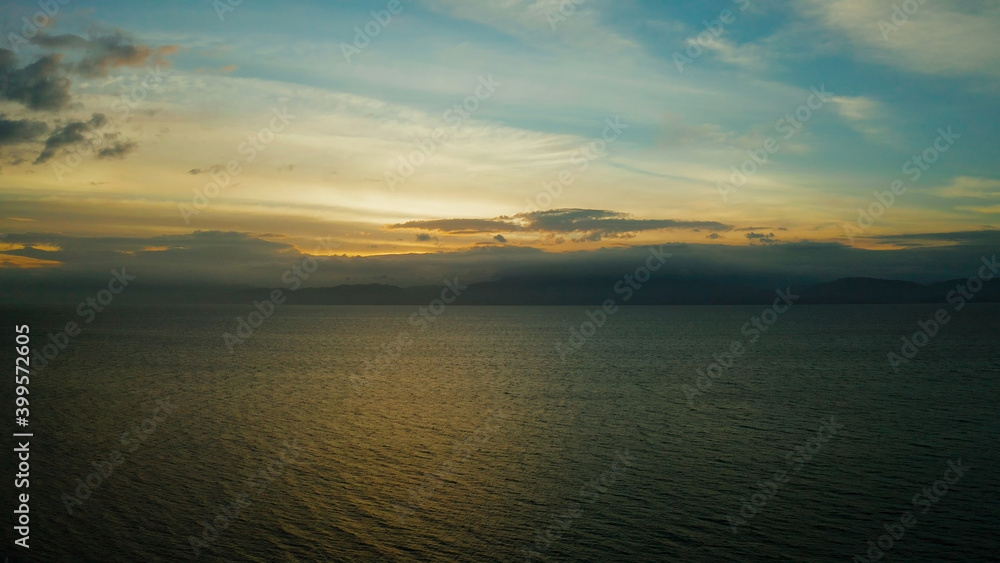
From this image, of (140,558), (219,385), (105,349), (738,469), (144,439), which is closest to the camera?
(140,558)

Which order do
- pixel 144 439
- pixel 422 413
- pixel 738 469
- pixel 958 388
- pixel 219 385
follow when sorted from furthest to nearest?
pixel 219 385, pixel 958 388, pixel 422 413, pixel 144 439, pixel 738 469

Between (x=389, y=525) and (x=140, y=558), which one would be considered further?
(x=389, y=525)

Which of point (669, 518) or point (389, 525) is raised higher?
point (389, 525)

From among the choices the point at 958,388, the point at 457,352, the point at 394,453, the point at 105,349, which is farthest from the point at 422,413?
the point at 105,349

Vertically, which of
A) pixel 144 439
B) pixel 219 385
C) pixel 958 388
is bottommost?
pixel 958 388

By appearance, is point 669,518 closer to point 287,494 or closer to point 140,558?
point 287,494

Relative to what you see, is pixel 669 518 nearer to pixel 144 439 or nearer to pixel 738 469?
pixel 738 469

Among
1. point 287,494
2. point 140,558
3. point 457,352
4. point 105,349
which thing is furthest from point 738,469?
point 105,349
